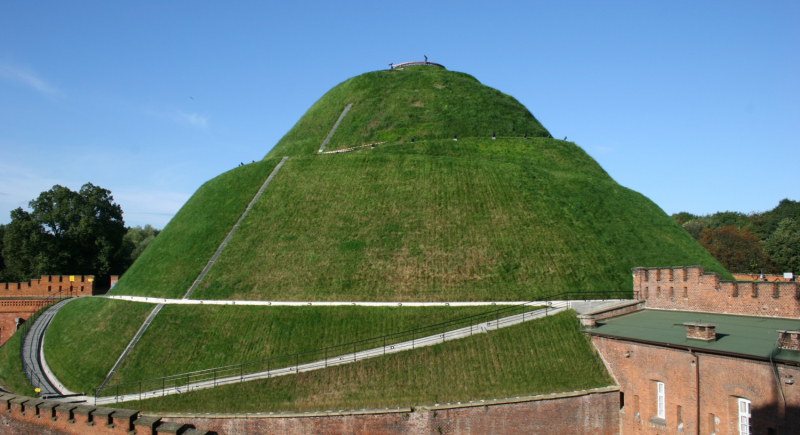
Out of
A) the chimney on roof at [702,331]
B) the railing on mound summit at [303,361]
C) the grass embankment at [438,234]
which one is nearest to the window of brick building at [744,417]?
the chimney on roof at [702,331]

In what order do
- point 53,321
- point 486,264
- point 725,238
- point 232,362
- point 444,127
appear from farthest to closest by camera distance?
1. point 725,238
2. point 444,127
3. point 53,321
4. point 486,264
5. point 232,362

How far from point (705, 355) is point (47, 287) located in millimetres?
51893

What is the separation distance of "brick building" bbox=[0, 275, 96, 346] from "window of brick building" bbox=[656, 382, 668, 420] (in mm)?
46913

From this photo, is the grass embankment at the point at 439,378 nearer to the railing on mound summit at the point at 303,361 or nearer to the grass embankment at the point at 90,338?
the railing on mound summit at the point at 303,361

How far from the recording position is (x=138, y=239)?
92.2 m

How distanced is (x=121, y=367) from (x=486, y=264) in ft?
73.8

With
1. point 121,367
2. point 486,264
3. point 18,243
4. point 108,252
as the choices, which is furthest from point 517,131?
point 18,243

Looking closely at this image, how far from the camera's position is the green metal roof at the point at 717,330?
17.0 m

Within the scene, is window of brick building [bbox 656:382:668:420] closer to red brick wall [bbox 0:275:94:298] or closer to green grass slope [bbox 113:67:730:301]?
green grass slope [bbox 113:67:730:301]

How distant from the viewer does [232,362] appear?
1099 inches

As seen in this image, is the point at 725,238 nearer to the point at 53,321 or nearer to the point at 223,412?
the point at 223,412

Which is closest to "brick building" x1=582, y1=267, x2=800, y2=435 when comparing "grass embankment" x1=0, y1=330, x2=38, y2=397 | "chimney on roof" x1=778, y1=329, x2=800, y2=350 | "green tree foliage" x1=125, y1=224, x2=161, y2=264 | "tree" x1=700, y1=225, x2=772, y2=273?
"chimney on roof" x1=778, y1=329, x2=800, y2=350

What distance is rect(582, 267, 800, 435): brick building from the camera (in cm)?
Answer: 1598

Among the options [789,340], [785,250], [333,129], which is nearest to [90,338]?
[333,129]
